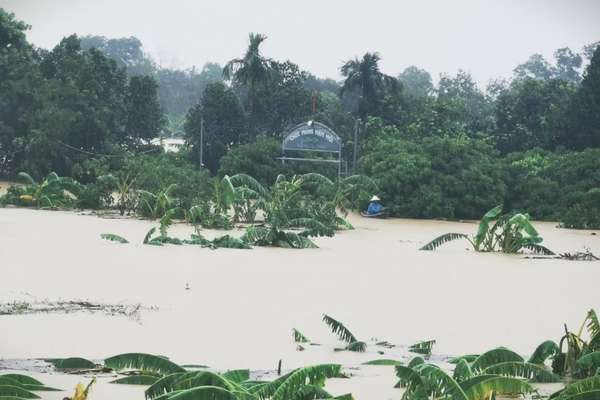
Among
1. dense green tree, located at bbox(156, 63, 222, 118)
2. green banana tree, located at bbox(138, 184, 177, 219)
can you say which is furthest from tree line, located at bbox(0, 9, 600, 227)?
dense green tree, located at bbox(156, 63, 222, 118)

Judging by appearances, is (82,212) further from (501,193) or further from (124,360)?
(124,360)

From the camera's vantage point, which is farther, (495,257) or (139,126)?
(139,126)

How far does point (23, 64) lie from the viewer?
37.4 m

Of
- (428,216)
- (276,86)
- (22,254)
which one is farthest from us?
(276,86)

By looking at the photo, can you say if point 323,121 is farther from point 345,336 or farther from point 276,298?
point 345,336

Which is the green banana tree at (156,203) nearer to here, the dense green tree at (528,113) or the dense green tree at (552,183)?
the dense green tree at (552,183)

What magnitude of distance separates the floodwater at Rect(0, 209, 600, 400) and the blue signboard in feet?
34.8

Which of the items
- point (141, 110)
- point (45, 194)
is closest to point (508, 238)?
point (45, 194)

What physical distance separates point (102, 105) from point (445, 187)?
12.9 m

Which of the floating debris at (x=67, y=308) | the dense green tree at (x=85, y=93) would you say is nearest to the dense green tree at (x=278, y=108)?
the dense green tree at (x=85, y=93)

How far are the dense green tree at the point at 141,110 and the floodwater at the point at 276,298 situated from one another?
18.9 metres

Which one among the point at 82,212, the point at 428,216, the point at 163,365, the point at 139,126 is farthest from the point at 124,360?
the point at 139,126

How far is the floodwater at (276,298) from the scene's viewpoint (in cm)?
873

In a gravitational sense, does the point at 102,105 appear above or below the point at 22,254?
above
